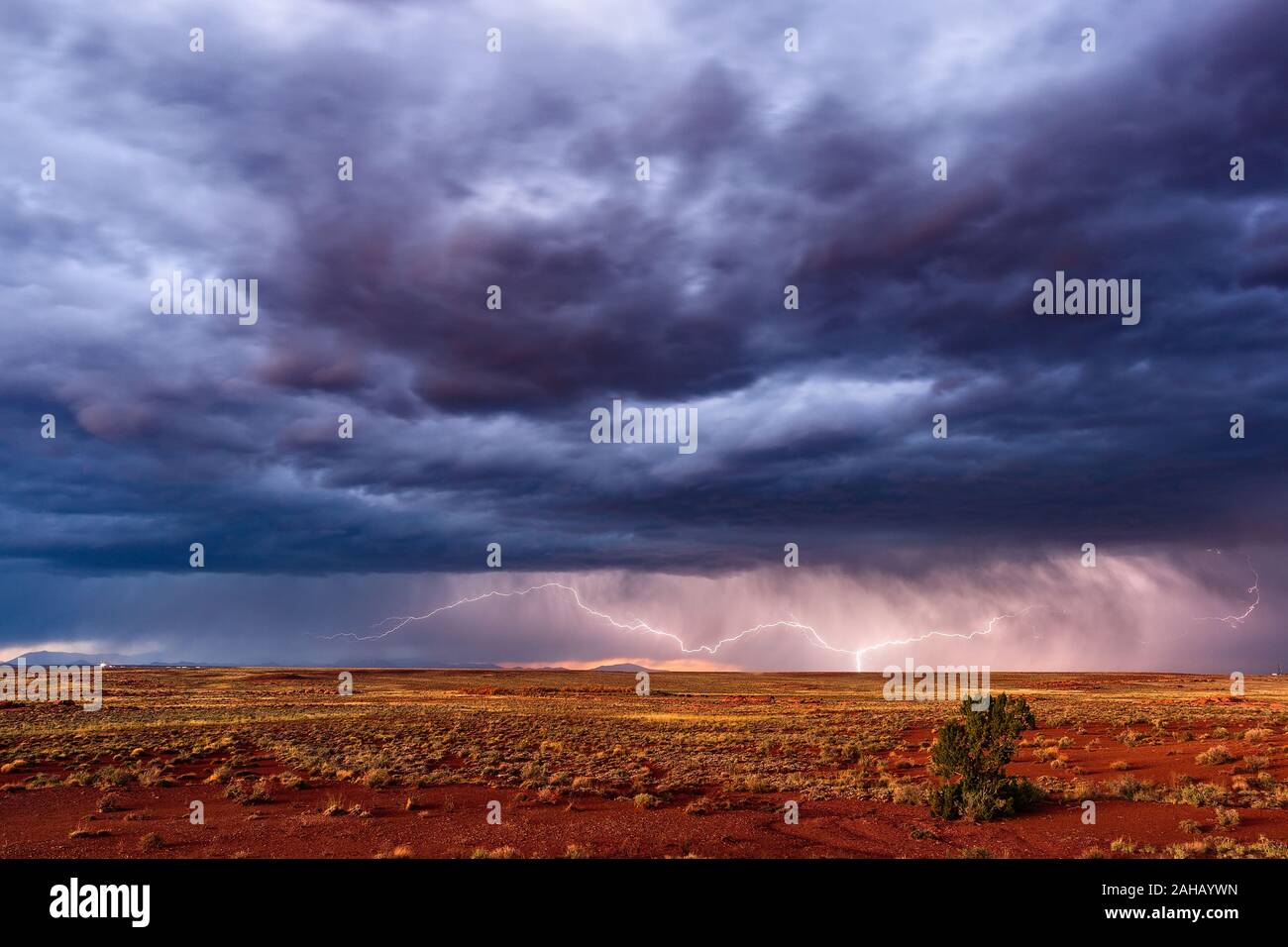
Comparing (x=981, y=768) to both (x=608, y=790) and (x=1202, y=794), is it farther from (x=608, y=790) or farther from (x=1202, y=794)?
(x=608, y=790)

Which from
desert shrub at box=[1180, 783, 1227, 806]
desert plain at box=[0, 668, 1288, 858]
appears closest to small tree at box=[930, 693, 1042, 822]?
desert plain at box=[0, 668, 1288, 858]

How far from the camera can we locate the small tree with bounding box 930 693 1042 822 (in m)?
20.8

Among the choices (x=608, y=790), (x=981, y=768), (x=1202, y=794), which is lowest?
(x=608, y=790)

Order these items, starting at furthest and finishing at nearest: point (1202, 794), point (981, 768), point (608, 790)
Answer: point (608, 790)
point (981, 768)
point (1202, 794)

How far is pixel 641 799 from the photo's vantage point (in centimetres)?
2264

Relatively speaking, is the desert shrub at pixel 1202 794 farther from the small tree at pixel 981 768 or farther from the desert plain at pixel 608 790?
the small tree at pixel 981 768

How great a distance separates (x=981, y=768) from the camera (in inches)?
868

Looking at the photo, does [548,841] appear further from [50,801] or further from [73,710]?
[73,710]

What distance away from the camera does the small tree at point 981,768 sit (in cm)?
2075

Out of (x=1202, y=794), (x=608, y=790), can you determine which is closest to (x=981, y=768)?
(x=1202, y=794)

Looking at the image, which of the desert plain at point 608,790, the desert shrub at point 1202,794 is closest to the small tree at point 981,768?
the desert plain at point 608,790
